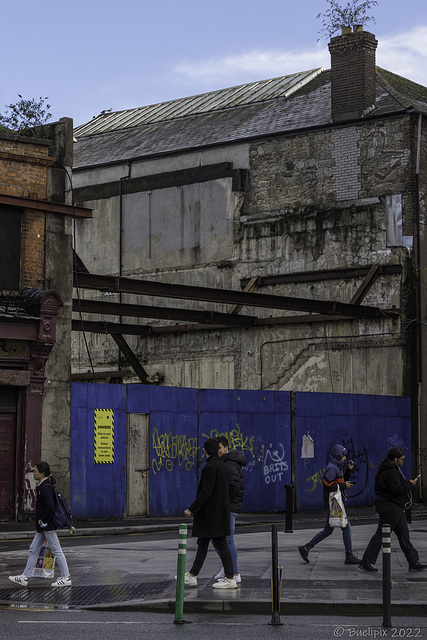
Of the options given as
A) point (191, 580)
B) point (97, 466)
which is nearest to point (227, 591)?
point (191, 580)

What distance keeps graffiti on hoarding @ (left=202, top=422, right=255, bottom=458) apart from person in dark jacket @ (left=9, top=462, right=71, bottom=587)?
492 inches

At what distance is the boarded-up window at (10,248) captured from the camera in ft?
75.6

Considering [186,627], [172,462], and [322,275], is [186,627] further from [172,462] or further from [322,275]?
[322,275]

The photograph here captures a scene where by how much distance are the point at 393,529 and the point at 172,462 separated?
38.5 ft

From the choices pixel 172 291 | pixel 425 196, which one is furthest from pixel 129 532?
pixel 425 196

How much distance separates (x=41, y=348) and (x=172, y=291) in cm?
521

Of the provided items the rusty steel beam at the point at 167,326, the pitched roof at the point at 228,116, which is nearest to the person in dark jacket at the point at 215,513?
the rusty steel beam at the point at 167,326

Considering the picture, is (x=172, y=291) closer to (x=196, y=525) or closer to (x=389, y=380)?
(x=389, y=380)

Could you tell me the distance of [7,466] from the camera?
22.6 meters

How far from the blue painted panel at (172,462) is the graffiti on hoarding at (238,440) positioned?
2.29ft

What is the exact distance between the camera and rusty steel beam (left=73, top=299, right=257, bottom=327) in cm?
2786

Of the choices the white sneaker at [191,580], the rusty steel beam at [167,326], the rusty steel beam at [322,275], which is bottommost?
the white sneaker at [191,580]

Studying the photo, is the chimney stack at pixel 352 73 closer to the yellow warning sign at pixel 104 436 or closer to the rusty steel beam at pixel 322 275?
the rusty steel beam at pixel 322 275

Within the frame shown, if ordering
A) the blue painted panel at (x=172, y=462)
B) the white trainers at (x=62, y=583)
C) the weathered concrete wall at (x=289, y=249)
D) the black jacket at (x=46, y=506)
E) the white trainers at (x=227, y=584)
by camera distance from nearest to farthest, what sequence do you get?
the white trainers at (x=227, y=584) → the white trainers at (x=62, y=583) → the black jacket at (x=46, y=506) → the blue painted panel at (x=172, y=462) → the weathered concrete wall at (x=289, y=249)
